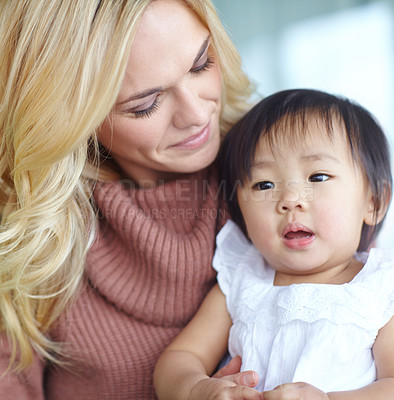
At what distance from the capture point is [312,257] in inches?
44.2

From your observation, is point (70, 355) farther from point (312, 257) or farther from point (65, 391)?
point (312, 257)

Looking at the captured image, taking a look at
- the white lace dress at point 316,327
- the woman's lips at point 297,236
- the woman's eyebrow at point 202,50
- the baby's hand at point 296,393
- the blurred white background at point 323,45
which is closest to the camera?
the baby's hand at point 296,393

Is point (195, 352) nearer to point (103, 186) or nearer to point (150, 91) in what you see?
point (103, 186)

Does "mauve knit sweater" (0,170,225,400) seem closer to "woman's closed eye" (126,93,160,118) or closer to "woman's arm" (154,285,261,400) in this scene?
"woman's arm" (154,285,261,400)

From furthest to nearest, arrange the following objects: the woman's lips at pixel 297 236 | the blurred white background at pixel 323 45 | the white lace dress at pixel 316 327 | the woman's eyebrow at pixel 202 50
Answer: the blurred white background at pixel 323 45 < the woman's eyebrow at pixel 202 50 < the woman's lips at pixel 297 236 < the white lace dress at pixel 316 327

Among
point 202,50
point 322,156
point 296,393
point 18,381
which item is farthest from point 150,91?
point 18,381

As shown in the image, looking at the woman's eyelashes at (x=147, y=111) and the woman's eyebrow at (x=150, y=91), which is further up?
the woman's eyebrow at (x=150, y=91)

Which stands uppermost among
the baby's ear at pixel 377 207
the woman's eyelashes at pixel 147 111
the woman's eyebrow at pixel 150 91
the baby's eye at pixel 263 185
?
the woman's eyebrow at pixel 150 91

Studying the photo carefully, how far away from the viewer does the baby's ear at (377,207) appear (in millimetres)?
1182

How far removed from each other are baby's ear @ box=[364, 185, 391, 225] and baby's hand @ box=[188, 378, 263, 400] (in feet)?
1.58

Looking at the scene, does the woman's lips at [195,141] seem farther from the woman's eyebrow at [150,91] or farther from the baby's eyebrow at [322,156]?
the baby's eyebrow at [322,156]

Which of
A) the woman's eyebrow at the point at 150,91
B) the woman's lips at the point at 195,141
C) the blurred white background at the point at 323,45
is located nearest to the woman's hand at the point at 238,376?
the woman's lips at the point at 195,141

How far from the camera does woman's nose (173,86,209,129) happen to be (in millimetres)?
1212

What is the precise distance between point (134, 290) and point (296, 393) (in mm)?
554
